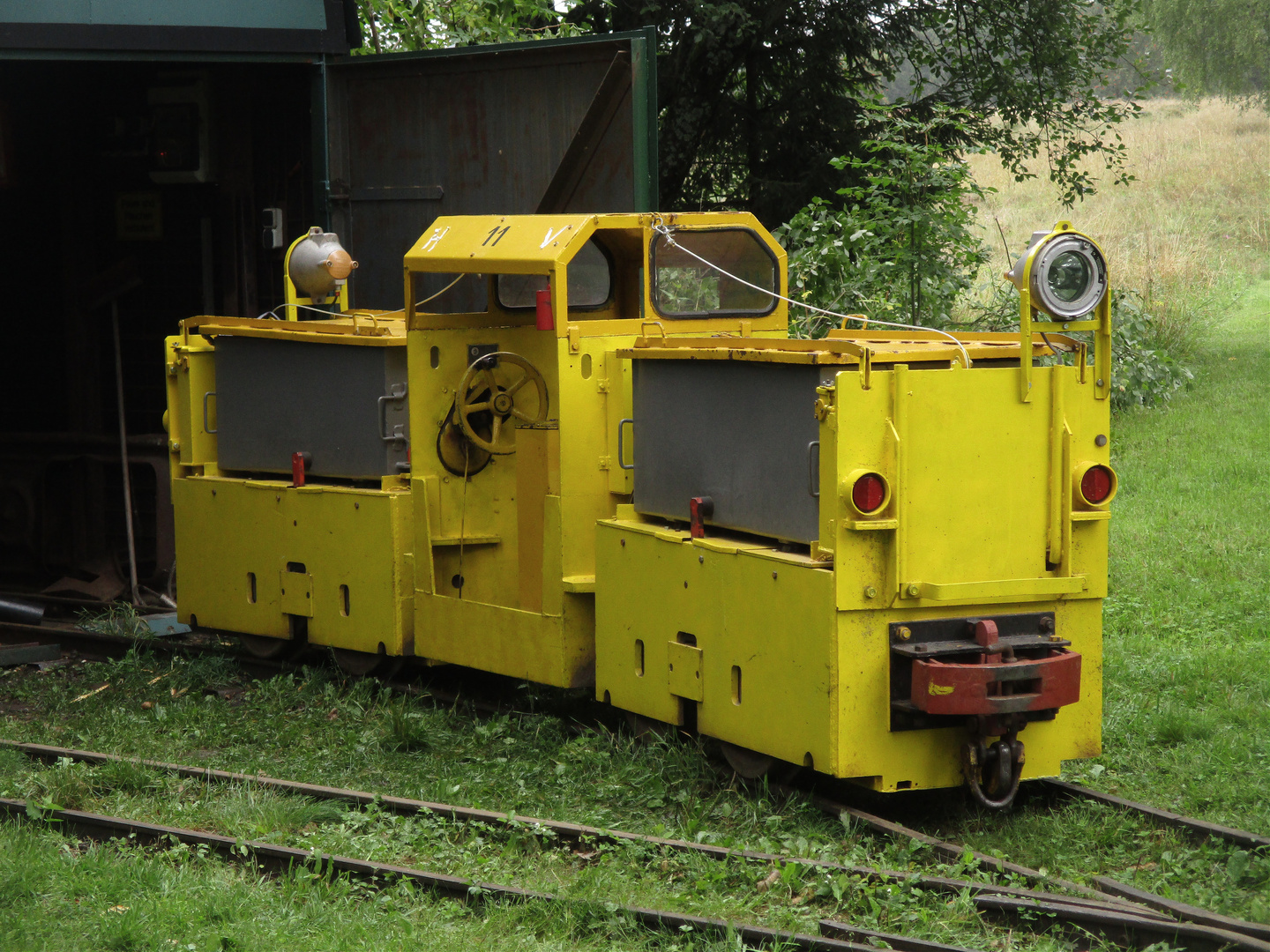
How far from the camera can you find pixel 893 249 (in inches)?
507

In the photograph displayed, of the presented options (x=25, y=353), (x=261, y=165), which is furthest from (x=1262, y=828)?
(x=25, y=353)

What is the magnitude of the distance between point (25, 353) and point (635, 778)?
917 centimetres

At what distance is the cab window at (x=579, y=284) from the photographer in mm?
8031

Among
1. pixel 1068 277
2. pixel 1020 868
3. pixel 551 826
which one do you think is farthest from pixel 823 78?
pixel 1020 868

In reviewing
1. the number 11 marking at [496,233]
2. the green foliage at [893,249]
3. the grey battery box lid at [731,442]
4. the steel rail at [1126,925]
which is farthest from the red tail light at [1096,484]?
the green foliage at [893,249]

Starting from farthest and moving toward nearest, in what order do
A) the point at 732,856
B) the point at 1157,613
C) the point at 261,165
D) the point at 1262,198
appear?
the point at 1262,198 < the point at 261,165 < the point at 1157,613 < the point at 732,856

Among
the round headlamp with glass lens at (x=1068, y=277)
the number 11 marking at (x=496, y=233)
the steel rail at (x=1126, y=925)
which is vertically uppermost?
the number 11 marking at (x=496, y=233)

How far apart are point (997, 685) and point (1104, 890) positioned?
81 centimetres

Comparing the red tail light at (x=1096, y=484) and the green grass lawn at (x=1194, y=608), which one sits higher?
the red tail light at (x=1096, y=484)

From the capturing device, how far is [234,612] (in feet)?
30.8

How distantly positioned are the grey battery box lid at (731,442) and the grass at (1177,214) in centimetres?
993

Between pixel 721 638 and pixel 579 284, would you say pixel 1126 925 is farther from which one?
pixel 579 284

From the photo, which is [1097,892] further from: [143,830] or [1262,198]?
[1262,198]

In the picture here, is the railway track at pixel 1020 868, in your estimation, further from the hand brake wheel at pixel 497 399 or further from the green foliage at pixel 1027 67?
the green foliage at pixel 1027 67
